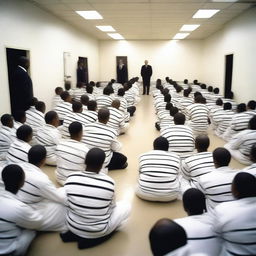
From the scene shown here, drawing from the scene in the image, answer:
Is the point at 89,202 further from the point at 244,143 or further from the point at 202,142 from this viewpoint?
the point at 244,143

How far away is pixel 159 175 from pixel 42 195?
4.04 ft

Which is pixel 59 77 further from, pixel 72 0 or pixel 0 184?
pixel 0 184

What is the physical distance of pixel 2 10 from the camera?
5961mm

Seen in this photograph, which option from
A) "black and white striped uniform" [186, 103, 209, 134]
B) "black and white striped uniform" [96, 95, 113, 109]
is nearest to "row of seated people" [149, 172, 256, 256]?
"black and white striped uniform" [186, 103, 209, 134]

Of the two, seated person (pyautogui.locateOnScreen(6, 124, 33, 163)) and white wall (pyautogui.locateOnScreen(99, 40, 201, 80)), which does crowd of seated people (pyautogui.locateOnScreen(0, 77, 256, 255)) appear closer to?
seated person (pyautogui.locateOnScreen(6, 124, 33, 163))

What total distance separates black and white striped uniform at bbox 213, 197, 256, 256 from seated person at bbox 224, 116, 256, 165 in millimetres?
2456

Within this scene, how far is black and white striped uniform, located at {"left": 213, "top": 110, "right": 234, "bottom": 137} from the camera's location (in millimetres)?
5753

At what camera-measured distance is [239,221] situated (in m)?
1.73

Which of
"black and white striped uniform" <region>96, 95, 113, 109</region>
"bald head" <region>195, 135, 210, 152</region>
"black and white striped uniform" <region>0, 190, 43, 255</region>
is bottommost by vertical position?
"black and white striped uniform" <region>0, 190, 43, 255</region>

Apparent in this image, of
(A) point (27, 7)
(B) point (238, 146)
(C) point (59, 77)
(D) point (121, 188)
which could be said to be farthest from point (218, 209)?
(C) point (59, 77)

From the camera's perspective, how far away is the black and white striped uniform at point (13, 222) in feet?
6.76

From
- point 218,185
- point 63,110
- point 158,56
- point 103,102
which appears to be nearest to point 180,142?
point 218,185

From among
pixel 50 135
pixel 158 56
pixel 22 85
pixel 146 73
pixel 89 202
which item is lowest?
pixel 89 202

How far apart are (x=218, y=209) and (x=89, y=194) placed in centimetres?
99
